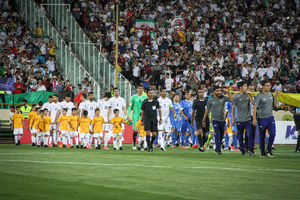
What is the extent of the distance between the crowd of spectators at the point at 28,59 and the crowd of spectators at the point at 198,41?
10.9ft

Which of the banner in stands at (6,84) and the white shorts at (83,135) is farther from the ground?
the banner in stands at (6,84)

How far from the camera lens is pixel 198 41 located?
35.3 meters

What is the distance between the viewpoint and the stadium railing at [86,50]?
29.9 metres

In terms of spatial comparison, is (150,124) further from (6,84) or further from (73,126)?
(6,84)

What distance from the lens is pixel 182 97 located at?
30969 mm

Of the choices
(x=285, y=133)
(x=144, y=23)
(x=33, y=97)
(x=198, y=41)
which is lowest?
(x=285, y=133)

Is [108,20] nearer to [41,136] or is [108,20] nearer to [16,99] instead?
[16,99]

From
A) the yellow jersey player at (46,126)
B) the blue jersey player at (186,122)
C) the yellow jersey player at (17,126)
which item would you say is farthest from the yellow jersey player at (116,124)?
the yellow jersey player at (17,126)

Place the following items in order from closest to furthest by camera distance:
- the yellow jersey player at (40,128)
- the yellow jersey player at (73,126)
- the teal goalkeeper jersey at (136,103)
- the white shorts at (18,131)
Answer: the teal goalkeeper jersey at (136,103), the yellow jersey player at (73,126), the yellow jersey player at (40,128), the white shorts at (18,131)

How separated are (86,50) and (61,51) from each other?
1374 millimetres

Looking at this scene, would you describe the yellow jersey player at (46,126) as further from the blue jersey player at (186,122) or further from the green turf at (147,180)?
the green turf at (147,180)

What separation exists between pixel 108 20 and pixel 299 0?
617 inches

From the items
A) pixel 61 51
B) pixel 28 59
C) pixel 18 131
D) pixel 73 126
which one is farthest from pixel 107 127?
pixel 61 51

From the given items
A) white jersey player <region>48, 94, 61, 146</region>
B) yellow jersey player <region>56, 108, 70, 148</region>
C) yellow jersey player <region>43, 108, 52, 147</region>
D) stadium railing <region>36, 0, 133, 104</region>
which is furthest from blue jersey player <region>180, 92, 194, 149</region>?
yellow jersey player <region>43, 108, 52, 147</region>
